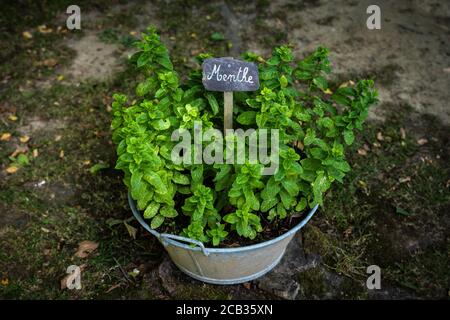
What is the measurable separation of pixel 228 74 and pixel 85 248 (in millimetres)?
1621

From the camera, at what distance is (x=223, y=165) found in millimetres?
2201

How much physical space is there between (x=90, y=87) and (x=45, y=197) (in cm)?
129

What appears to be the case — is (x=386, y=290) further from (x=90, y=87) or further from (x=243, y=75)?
(x=90, y=87)

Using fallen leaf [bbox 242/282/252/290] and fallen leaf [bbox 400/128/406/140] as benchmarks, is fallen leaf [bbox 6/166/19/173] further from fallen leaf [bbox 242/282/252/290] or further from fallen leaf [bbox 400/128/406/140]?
fallen leaf [bbox 400/128/406/140]

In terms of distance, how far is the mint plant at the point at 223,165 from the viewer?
7.01 ft

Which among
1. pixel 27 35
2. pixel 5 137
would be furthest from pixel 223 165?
pixel 27 35

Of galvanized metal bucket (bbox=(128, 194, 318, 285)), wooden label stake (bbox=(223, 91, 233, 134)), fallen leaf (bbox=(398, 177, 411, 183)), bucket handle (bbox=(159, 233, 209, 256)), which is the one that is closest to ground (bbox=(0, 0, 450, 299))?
fallen leaf (bbox=(398, 177, 411, 183))

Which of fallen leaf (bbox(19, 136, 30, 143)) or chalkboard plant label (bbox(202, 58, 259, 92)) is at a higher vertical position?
chalkboard plant label (bbox(202, 58, 259, 92))

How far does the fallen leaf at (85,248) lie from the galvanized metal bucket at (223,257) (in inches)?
25.2

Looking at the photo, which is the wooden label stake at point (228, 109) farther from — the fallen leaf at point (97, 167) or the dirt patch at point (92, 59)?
the dirt patch at point (92, 59)

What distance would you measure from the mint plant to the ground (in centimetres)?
67

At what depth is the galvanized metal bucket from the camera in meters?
2.28

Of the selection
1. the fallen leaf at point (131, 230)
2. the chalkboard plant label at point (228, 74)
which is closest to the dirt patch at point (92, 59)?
the fallen leaf at point (131, 230)

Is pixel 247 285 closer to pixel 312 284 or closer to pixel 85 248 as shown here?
pixel 312 284
